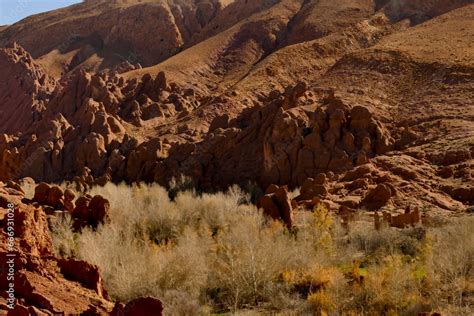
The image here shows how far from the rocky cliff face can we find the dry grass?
7582 millimetres

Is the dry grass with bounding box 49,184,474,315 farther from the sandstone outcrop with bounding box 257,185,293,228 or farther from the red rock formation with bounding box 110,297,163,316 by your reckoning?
the red rock formation with bounding box 110,297,163,316

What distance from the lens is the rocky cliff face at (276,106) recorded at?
3600 cm

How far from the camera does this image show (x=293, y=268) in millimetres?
20844

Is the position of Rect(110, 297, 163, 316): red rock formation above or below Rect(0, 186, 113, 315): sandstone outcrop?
below

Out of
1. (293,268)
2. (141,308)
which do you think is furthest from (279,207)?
(141,308)

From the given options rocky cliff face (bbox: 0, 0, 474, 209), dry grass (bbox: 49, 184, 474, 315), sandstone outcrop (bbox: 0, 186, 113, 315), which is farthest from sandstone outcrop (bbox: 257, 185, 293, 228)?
sandstone outcrop (bbox: 0, 186, 113, 315)

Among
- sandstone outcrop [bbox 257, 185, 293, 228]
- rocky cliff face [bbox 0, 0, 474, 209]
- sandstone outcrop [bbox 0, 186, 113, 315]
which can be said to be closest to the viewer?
sandstone outcrop [bbox 0, 186, 113, 315]

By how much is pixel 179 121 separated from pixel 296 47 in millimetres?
19897

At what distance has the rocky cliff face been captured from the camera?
36.0 meters

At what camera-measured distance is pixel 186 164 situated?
40.0m

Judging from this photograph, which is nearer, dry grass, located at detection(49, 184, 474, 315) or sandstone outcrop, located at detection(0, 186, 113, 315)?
sandstone outcrop, located at detection(0, 186, 113, 315)

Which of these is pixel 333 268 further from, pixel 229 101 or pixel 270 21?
pixel 270 21

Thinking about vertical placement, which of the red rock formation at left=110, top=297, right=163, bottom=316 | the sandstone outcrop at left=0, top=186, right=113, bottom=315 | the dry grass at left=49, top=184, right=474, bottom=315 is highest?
the sandstone outcrop at left=0, top=186, right=113, bottom=315

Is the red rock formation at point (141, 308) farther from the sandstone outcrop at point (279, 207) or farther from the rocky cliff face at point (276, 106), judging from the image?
the rocky cliff face at point (276, 106)
